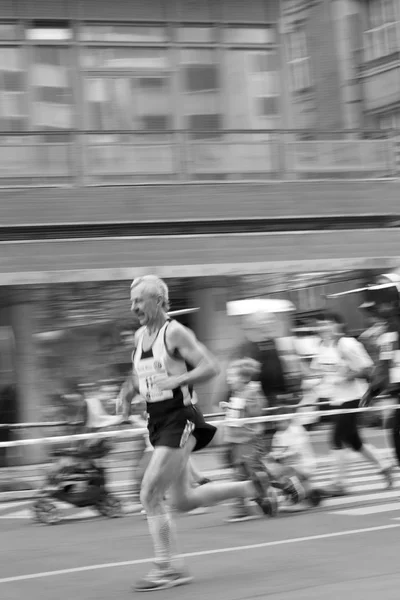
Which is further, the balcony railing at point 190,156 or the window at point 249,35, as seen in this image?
the window at point 249,35

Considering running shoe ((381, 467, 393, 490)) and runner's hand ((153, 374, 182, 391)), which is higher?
runner's hand ((153, 374, 182, 391))

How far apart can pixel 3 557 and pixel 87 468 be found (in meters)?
2.76

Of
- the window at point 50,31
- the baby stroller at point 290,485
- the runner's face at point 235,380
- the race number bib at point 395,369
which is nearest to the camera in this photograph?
the baby stroller at point 290,485

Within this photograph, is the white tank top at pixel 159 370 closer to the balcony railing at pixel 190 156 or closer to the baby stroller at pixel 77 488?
the baby stroller at pixel 77 488

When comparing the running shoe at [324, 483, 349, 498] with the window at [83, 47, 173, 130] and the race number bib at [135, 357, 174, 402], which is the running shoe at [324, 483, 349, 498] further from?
the window at [83, 47, 173, 130]

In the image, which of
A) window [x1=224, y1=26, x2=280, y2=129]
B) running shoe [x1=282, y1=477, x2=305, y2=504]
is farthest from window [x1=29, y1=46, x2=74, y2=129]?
running shoe [x1=282, y1=477, x2=305, y2=504]

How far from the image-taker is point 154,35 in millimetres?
21219

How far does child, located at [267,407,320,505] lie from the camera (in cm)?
1079

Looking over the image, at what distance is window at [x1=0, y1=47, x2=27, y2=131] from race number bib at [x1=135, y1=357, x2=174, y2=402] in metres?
13.2

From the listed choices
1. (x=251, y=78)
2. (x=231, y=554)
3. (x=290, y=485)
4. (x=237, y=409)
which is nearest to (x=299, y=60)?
(x=251, y=78)

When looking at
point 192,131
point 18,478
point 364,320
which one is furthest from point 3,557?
point 364,320

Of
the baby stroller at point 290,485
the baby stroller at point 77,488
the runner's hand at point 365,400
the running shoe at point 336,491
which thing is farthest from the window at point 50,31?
the baby stroller at point 290,485

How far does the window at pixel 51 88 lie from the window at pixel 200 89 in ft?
6.54

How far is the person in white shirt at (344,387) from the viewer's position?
A: 12086mm
